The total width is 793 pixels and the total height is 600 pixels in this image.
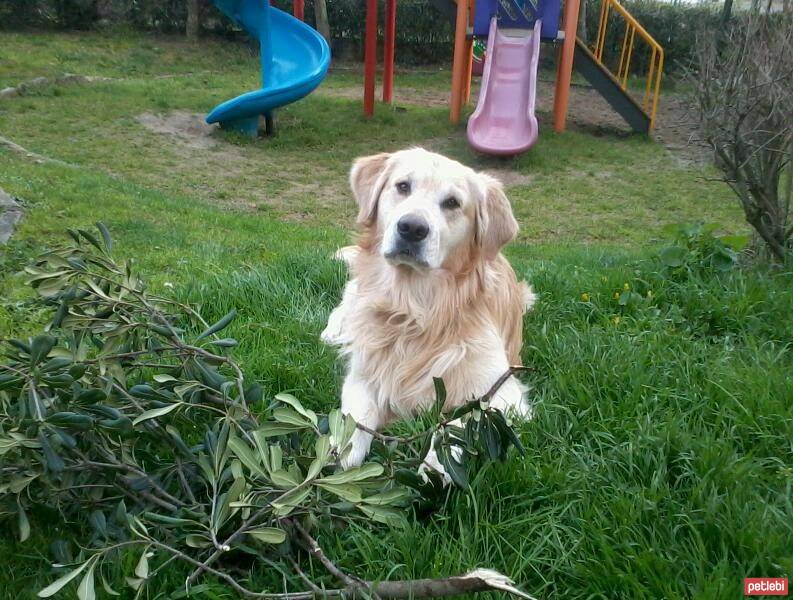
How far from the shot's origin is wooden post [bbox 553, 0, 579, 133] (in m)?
10.9

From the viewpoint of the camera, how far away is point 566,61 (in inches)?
435

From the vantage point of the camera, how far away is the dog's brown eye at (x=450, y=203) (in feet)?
8.87

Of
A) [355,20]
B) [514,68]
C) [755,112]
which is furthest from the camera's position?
[355,20]

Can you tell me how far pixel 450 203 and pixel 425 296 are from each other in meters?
0.41

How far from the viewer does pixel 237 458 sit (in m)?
1.74

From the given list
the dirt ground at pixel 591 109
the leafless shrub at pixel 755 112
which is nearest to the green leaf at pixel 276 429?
the leafless shrub at pixel 755 112

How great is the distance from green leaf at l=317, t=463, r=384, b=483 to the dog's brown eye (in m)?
1.35

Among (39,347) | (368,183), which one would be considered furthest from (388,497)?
(368,183)

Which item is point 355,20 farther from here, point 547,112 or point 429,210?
point 429,210

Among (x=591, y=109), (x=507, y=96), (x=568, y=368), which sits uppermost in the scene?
(x=568, y=368)

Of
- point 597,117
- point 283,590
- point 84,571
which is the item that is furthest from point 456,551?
point 597,117

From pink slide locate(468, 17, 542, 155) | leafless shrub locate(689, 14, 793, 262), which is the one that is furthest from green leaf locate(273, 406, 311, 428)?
pink slide locate(468, 17, 542, 155)

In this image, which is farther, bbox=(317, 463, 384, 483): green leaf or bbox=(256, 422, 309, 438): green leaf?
bbox=(256, 422, 309, 438): green leaf

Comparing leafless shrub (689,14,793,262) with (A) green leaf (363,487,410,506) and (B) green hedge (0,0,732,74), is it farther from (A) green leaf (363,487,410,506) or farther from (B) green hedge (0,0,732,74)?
(B) green hedge (0,0,732,74)
